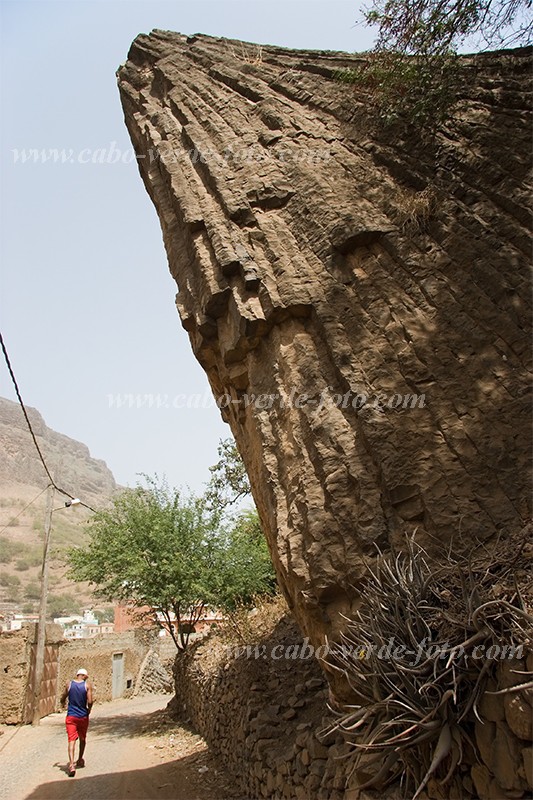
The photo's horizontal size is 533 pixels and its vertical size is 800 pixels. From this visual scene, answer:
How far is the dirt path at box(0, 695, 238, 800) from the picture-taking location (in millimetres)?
8898

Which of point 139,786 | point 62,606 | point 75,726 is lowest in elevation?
point 139,786

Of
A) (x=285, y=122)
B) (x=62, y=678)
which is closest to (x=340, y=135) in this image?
(x=285, y=122)

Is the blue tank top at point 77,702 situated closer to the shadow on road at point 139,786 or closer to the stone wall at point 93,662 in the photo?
the shadow on road at point 139,786

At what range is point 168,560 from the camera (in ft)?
57.1

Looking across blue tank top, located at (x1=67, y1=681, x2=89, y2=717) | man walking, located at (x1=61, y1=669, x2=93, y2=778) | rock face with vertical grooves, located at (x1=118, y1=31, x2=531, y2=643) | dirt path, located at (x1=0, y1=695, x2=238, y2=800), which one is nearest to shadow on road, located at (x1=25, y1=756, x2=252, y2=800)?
dirt path, located at (x1=0, y1=695, x2=238, y2=800)

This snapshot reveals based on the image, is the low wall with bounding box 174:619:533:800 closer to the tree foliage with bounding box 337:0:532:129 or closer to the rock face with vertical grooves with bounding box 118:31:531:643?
the rock face with vertical grooves with bounding box 118:31:531:643

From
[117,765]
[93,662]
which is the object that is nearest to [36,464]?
[93,662]

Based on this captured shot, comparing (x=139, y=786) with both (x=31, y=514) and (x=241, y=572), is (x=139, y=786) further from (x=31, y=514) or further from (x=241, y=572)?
(x=31, y=514)

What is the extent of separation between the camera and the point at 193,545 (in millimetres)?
18000

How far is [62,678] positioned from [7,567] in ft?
224

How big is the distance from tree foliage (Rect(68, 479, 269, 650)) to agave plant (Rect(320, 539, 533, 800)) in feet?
42.1

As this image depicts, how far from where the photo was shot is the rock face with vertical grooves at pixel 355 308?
5410 millimetres

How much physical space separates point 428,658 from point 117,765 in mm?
9784

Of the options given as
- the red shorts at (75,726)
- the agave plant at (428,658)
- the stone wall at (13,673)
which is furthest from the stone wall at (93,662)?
the agave plant at (428,658)
